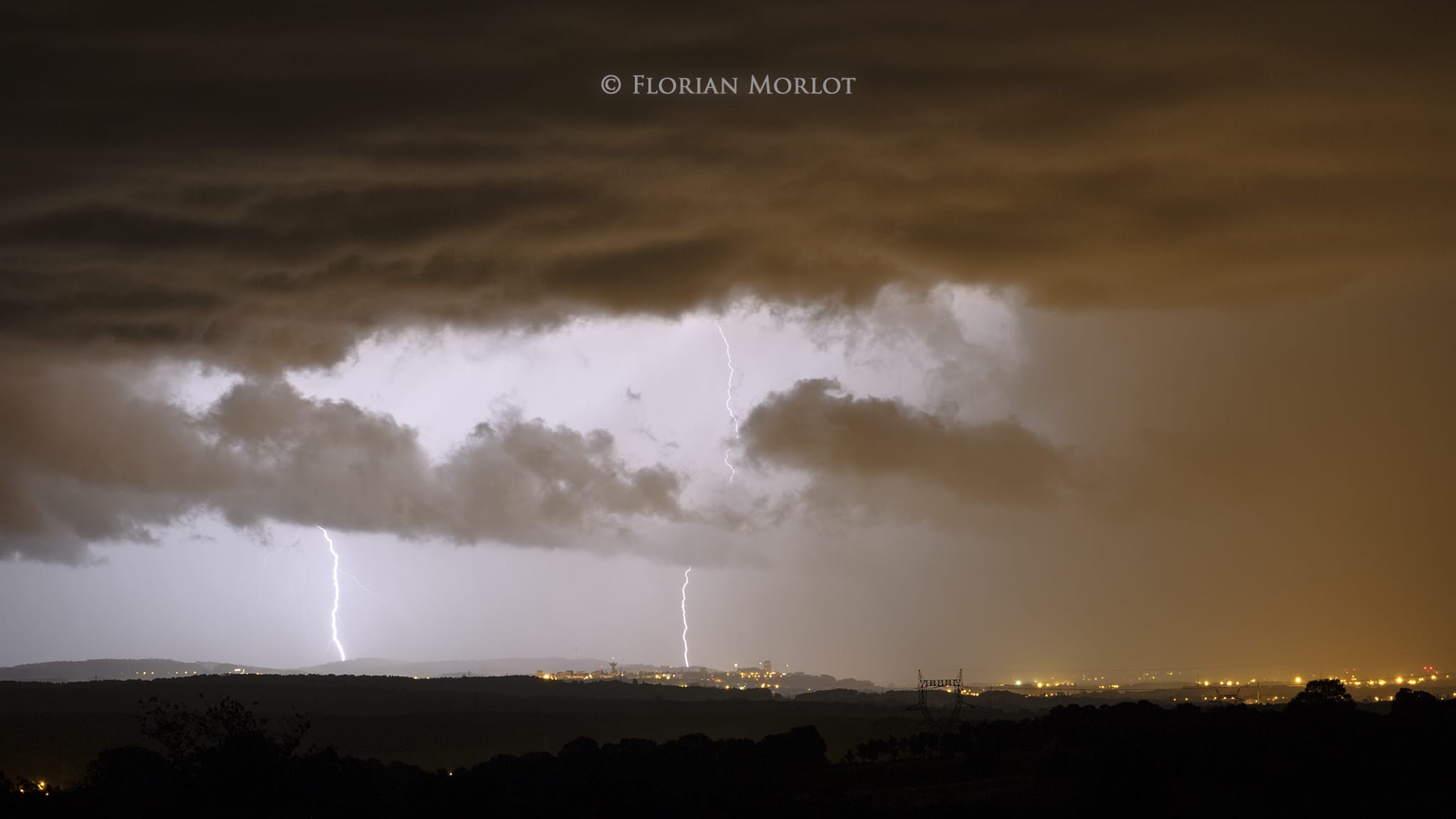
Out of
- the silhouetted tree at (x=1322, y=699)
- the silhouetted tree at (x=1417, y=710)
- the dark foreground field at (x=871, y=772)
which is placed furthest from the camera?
the silhouetted tree at (x=1322, y=699)

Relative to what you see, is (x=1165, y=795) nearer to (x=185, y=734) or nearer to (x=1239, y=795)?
(x=1239, y=795)

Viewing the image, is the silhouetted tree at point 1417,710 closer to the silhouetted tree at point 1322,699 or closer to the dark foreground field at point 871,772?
the dark foreground field at point 871,772

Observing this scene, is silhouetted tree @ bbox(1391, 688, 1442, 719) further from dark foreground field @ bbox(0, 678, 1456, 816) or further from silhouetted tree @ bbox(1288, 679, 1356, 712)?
silhouetted tree @ bbox(1288, 679, 1356, 712)

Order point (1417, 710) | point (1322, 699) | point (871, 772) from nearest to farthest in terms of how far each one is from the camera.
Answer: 1. point (1417, 710)
2. point (871, 772)
3. point (1322, 699)

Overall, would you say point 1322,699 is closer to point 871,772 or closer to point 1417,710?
point 1417,710

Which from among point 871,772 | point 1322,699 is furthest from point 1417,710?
point 871,772

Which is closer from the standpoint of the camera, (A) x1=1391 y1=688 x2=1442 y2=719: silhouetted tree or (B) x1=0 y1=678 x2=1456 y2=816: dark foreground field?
(B) x1=0 y1=678 x2=1456 y2=816: dark foreground field

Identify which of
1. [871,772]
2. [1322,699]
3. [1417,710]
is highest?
[1417,710]

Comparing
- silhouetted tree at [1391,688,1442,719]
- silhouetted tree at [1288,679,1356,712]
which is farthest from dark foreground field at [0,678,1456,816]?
silhouetted tree at [1288,679,1356,712]

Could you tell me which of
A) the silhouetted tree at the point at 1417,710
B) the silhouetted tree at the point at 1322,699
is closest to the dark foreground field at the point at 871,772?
the silhouetted tree at the point at 1417,710

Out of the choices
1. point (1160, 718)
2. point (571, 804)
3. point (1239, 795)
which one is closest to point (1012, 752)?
point (1160, 718)

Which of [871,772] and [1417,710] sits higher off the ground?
[1417,710]
